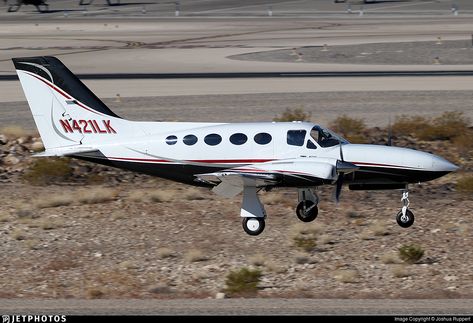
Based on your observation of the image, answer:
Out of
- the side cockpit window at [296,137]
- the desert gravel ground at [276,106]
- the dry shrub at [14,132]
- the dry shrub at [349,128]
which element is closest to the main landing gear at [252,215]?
the side cockpit window at [296,137]

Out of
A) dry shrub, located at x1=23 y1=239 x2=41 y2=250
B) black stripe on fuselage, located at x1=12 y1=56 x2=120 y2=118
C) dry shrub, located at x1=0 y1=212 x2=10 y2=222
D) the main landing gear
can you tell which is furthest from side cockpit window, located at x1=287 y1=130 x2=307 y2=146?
dry shrub, located at x1=0 y1=212 x2=10 y2=222

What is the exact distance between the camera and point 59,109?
26766mm

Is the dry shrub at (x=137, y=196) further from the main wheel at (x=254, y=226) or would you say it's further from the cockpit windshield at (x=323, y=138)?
the cockpit windshield at (x=323, y=138)

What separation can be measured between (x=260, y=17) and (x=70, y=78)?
88.9 metres

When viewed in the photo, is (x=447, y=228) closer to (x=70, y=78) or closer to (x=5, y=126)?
(x=70, y=78)

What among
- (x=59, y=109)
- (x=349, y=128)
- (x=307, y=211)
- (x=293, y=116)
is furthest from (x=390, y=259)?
(x=293, y=116)

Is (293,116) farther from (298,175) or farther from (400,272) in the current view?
(298,175)

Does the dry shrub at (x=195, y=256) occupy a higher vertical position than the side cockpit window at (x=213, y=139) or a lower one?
lower

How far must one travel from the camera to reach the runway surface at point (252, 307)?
61.2ft

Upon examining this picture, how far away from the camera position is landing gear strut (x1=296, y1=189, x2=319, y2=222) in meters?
26.4

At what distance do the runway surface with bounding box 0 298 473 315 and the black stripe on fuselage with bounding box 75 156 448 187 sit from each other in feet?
11.9

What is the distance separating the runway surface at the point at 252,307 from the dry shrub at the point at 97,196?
9.70 metres

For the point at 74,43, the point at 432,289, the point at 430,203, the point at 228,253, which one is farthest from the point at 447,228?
the point at 74,43

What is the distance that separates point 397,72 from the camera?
196ft
